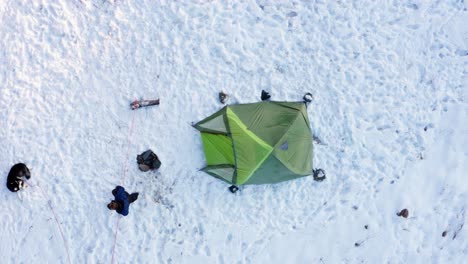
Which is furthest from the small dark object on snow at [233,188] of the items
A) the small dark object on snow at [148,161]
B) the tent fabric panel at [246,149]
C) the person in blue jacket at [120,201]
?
the person in blue jacket at [120,201]

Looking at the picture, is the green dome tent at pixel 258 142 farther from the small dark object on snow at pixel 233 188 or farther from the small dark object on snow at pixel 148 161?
the small dark object on snow at pixel 148 161

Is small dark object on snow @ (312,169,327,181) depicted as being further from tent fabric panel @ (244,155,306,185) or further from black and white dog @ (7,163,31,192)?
black and white dog @ (7,163,31,192)

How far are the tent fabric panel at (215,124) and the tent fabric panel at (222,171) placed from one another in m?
0.85

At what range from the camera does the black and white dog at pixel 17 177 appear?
32.1ft

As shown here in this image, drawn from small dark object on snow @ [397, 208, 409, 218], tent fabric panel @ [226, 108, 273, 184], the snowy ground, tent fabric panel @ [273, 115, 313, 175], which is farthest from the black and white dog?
small dark object on snow @ [397, 208, 409, 218]

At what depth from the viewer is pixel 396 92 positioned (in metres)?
10.7

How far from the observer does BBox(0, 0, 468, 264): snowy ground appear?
9.94 m

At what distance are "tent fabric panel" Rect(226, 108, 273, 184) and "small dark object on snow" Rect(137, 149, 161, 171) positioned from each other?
2.08 meters

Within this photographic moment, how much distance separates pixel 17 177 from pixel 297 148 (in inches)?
259

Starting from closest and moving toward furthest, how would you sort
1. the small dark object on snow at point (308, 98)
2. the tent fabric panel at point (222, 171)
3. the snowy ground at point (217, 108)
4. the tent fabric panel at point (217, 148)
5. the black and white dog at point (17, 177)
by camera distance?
the tent fabric panel at point (217, 148) < the tent fabric panel at point (222, 171) < the black and white dog at point (17, 177) < the snowy ground at point (217, 108) < the small dark object on snow at point (308, 98)

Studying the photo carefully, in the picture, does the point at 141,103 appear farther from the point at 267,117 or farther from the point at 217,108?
the point at 267,117

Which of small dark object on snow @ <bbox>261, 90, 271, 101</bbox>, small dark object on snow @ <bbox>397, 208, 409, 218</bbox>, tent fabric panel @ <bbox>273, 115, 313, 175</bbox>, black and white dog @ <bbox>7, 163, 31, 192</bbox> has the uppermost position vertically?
small dark object on snow @ <bbox>261, 90, 271, 101</bbox>

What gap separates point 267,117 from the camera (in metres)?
9.43

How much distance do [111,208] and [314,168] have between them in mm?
4942
